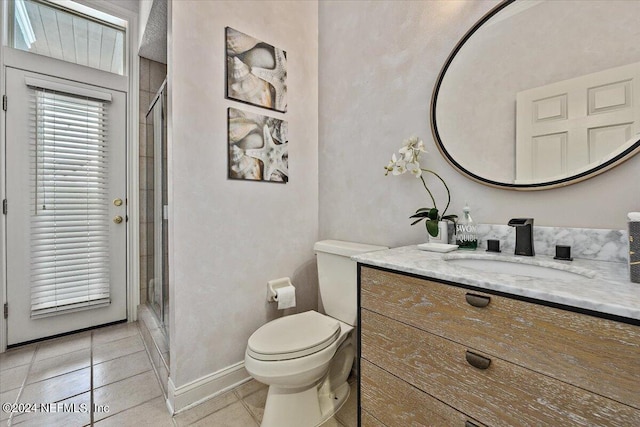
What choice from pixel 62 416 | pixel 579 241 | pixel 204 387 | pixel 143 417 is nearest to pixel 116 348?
pixel 62 416

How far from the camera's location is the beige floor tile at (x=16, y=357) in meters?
1.81

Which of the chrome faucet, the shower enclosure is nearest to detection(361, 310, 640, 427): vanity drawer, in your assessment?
the chrome faucet

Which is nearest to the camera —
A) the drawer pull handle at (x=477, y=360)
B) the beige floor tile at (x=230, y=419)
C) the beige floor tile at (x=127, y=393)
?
the drawer pull handle at (x=477, y=360)

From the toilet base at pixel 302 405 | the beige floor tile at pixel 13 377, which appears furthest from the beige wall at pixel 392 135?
the beige floor tile at pixel 13 377

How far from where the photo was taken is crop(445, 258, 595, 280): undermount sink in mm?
817

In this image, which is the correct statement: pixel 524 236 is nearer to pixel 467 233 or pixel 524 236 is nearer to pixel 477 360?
pixel 467 233

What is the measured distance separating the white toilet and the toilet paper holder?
0.86ft

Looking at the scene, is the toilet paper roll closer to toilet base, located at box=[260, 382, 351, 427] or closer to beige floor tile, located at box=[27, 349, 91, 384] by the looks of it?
toilet base, located at box=[260, 382, 351, 427]

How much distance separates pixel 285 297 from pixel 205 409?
0.70 metres

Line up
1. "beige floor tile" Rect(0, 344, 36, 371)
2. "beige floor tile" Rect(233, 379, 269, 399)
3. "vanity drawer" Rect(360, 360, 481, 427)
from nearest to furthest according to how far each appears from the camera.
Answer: "vanity drawer" Rect(360, 360, 481, 427)
"beige floor tile" Rect(233, 379, 269, 399)
"beige floor tile" Rect(0, 344, 36, 371)

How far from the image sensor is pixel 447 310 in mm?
787

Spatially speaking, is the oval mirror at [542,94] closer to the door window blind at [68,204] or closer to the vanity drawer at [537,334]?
the vanity drawer at [537,334]

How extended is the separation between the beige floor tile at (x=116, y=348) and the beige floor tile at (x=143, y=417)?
67 cm

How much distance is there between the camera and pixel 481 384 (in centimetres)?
72
